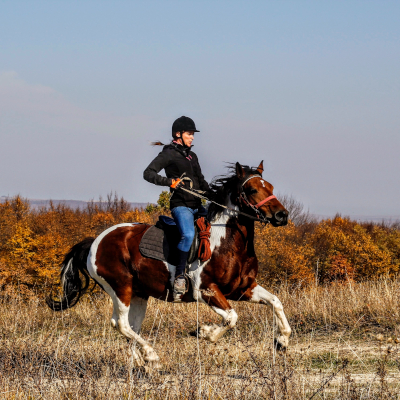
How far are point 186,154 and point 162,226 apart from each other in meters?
0.99

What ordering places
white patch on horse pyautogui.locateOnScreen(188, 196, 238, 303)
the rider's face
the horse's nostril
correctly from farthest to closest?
the rider's face
white patch on horse pyautogui.locateOnScreen(188, 196, 238, 303)
the horse's nostril

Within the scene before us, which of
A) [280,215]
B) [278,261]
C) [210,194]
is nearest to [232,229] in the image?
[210,194]

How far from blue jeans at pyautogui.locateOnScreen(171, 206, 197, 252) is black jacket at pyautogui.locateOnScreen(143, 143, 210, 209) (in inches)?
4.4

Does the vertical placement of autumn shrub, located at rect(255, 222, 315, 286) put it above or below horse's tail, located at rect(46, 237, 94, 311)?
below

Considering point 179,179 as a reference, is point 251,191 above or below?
below

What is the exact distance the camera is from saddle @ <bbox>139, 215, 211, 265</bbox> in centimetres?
650

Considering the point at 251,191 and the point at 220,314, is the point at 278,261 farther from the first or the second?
the point at 220,314

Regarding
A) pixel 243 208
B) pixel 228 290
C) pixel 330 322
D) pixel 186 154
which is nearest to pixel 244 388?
pixel 228 290

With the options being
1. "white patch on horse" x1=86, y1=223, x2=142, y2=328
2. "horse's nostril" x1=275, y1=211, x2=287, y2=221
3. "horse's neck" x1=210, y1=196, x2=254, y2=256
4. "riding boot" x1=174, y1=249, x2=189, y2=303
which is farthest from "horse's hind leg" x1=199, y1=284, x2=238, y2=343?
"white patch on horse" x1=86, y1=223, x2=142, y2=328

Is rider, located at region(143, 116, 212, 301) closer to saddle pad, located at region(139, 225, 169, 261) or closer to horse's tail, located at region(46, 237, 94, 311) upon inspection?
saddle pad, located at region(139, 225, 169, 261)

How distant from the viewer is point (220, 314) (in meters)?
6.09

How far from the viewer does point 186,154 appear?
685 centimetres

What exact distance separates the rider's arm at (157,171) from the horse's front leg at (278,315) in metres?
1.69

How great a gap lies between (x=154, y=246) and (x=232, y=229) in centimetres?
104
